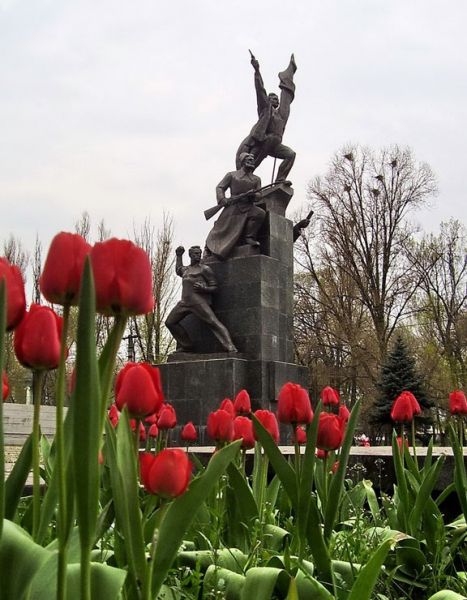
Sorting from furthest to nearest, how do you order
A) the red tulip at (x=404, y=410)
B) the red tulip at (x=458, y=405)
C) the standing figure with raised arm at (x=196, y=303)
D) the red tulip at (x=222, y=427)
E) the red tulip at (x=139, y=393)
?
the standing figure with raised arm at (x=196, y=303) → the red tulip at (x=458, y=405) → the red tulip at (x=404, y=410) → the red tulip at (x=222, y=427) → the red tulip at (x=139, y=393)

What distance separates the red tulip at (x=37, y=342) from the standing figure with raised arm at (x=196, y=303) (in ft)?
35.2

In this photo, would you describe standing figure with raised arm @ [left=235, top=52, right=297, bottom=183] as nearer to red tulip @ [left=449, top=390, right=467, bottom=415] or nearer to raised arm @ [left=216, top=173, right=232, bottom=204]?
raised arm @ [left=216, top=173, right=232, bottom=204]

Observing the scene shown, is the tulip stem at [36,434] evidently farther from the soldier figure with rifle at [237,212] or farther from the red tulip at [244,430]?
the soldier figure with rifle at [237,212]

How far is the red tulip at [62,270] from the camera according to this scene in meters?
0.99

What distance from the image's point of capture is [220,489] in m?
2.57

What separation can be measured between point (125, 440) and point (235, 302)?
1104 cm

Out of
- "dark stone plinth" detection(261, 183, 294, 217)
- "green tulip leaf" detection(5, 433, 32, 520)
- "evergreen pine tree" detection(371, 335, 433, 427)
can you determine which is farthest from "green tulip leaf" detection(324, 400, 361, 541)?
"evergreen pine tree" detection(371, 335, 433, 427)

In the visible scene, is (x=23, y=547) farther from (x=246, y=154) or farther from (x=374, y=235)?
(x=374, y=235)

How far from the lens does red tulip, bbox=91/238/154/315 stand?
978 millimetres

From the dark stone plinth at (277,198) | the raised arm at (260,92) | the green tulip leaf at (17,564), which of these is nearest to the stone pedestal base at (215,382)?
the dark stone plinth at (277,198)

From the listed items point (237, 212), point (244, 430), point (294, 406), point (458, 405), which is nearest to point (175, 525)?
point (294, 406)

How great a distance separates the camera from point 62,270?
988 mm

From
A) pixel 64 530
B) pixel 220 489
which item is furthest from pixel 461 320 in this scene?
pixel 64 530

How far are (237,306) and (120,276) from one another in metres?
11.3
